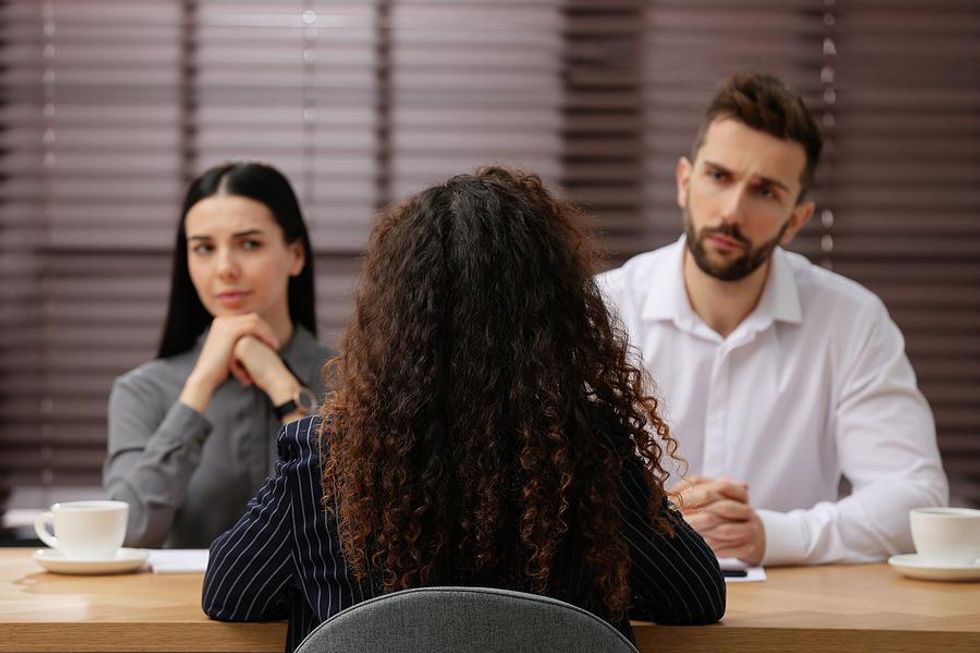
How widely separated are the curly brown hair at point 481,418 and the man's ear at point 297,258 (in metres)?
1.18

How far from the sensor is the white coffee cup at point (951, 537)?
5.64ft

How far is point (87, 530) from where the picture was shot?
1726 millimetres

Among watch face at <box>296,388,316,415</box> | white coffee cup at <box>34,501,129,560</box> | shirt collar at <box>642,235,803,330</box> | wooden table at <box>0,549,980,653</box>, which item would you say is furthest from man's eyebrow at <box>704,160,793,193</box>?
white coffee cup at <box>34,501,129,560</box>

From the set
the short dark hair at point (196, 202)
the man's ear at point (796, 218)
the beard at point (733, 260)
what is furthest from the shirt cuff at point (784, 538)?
the short dark hair at point (196, 202)

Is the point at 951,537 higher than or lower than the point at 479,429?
lower

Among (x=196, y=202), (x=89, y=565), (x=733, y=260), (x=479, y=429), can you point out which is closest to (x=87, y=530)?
(x=89, y=565)

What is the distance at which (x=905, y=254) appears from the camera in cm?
314

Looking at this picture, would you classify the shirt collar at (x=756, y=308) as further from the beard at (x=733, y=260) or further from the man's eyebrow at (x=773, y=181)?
the man's eyebrow at (x=773, y=181)

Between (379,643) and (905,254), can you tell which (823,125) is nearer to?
(905,254)

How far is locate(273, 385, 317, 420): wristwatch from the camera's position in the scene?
2330mm

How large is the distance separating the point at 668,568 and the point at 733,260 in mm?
1087

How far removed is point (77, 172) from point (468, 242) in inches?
84.5

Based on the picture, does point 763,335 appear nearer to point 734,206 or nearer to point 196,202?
point 734,206

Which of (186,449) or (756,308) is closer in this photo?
(186,449)
